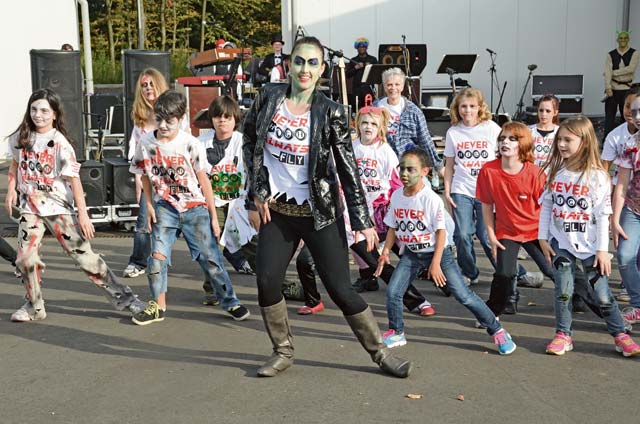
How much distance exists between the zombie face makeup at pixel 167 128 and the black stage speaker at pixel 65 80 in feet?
17.1

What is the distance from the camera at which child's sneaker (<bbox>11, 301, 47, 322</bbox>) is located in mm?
7230

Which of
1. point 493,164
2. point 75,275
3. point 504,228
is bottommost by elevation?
point 75,275

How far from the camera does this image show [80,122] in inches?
477

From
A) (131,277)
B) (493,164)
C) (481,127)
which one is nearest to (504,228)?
(493,164)

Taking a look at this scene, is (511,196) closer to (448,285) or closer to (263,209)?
(448,285)

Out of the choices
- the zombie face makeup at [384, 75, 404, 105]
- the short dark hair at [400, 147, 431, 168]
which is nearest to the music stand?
the zombie face makeup at [384, 75, 404, 105]

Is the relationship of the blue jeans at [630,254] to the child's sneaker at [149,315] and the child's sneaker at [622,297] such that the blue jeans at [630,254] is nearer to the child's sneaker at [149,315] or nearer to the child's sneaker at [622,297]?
the child's sneaker at [622,297]

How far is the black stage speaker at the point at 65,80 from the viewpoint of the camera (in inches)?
470

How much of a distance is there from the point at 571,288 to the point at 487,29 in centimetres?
1759

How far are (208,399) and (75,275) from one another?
4.20m

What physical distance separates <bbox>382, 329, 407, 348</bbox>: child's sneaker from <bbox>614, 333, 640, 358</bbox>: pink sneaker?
140 cm

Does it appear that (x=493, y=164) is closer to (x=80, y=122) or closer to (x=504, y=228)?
(x=504, y=228)

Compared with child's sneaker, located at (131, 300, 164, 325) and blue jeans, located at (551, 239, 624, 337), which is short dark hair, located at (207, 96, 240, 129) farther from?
blue jeans, located at (551, 239, 624, 337)

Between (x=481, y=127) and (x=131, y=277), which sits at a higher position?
(x=481, y=127)
